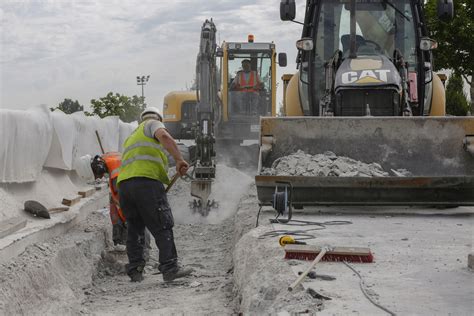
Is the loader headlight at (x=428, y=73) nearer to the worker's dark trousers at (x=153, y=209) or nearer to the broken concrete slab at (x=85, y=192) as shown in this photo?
the worker's dark trousers at (x=153, y=209)

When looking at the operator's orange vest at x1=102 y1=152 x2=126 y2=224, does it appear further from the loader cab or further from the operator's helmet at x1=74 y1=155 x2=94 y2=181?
the loader cab

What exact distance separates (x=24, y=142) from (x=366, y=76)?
449 centimetres

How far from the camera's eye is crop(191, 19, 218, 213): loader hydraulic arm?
1173cm

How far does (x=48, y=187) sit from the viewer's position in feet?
32.4

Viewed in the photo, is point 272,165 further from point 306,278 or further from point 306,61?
point 306,278

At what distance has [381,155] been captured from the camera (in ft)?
27.9

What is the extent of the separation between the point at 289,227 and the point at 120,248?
254 cm

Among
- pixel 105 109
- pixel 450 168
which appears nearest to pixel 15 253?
pixel 450 168

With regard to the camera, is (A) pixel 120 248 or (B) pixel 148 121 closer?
(B) pixel 148 121

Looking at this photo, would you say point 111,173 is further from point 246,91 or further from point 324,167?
point 246,91

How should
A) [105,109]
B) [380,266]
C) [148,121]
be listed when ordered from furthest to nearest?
[105,109] → [148,121] → [380,266]

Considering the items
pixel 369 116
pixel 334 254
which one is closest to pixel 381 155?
pixel 369 116

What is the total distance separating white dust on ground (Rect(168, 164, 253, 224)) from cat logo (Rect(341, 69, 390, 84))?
13.3 ft

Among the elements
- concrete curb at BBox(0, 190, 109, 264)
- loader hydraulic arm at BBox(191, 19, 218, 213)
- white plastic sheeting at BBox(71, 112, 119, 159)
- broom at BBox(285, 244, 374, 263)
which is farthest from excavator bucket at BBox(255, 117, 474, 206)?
white plastic sheeting at BBox(71, 112, 119, 159)
